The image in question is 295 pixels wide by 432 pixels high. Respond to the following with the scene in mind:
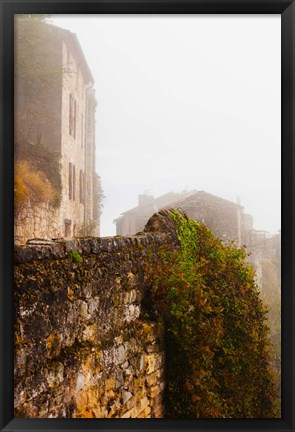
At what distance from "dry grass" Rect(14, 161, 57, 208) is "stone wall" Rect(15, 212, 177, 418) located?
0.55 meters

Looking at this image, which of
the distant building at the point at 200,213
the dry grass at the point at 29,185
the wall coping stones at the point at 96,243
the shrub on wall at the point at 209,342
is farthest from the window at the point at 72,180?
the shrub on wall at the point at 209,342

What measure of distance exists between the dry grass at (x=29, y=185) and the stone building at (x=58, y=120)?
82 mm

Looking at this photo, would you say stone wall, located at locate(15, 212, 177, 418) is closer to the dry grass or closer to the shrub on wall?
the shrub on wall

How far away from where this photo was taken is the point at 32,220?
443 centimetres

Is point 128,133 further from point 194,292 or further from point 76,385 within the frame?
point 76,385

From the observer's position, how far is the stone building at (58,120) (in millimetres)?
4062

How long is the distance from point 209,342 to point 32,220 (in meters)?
2.13

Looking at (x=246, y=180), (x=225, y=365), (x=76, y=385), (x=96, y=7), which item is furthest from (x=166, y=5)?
(x=225, y=365)

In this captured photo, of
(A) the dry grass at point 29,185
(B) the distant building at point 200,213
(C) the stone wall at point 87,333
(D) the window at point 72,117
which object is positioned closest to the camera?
(C) the stone wall at point 87,333

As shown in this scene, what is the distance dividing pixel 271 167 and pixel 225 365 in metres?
Result: 2.32

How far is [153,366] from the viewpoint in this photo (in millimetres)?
4910

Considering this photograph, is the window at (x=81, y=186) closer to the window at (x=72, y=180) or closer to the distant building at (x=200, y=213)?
the window at (x=72, y=180)

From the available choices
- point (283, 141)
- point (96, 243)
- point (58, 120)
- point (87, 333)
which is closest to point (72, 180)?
point (58, 120)

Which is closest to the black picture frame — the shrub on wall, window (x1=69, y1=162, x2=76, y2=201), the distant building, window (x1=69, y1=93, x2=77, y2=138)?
the shrub on wall
